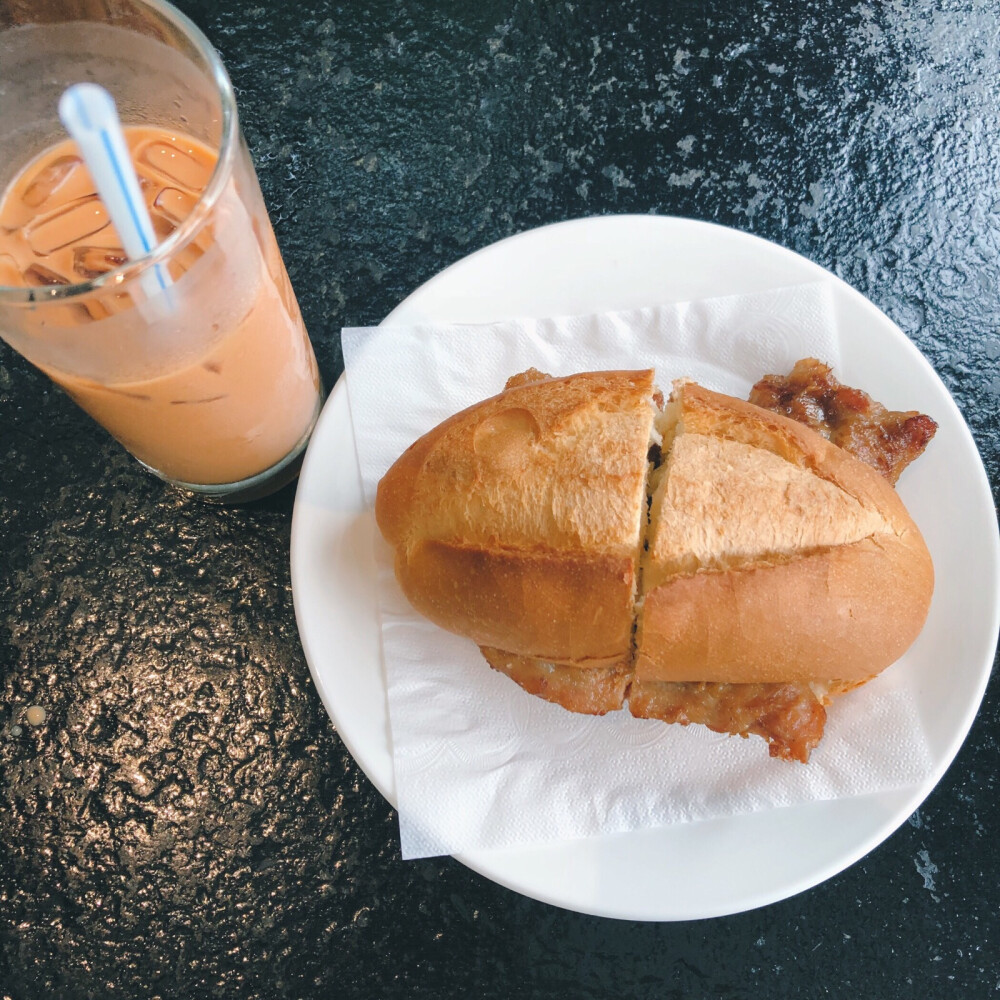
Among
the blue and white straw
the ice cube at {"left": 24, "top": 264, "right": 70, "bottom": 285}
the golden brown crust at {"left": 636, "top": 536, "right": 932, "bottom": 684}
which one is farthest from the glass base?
the golden brown crust at {"left": 636, "top": 536, "right": 932, "bottom": 684}

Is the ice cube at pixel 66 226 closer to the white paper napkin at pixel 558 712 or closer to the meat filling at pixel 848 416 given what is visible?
the white paper napkin at pixel 558 712

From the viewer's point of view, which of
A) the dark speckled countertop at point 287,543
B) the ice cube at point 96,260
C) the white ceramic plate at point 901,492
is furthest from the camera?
the dark speckled countertop at point 287,543

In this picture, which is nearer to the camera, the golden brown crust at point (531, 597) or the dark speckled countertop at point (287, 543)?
the golden brown crust at point (531, 597)

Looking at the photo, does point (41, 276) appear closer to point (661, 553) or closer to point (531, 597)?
point (531, 597)

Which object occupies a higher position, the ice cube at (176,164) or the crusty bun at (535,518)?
the ice cube at (176,164)

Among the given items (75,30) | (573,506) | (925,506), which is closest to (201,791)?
(573,506)

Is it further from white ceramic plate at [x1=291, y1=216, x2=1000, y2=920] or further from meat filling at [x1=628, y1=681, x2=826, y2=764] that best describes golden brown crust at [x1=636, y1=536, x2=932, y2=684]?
white ceramic plate at [x1=291, y1=216, x2=1000, y2=920]

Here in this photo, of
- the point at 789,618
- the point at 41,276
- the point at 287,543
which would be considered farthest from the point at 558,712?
the point at 41,276

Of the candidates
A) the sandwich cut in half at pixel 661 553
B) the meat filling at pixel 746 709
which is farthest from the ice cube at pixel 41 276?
the meat filling at pixel 746 709
